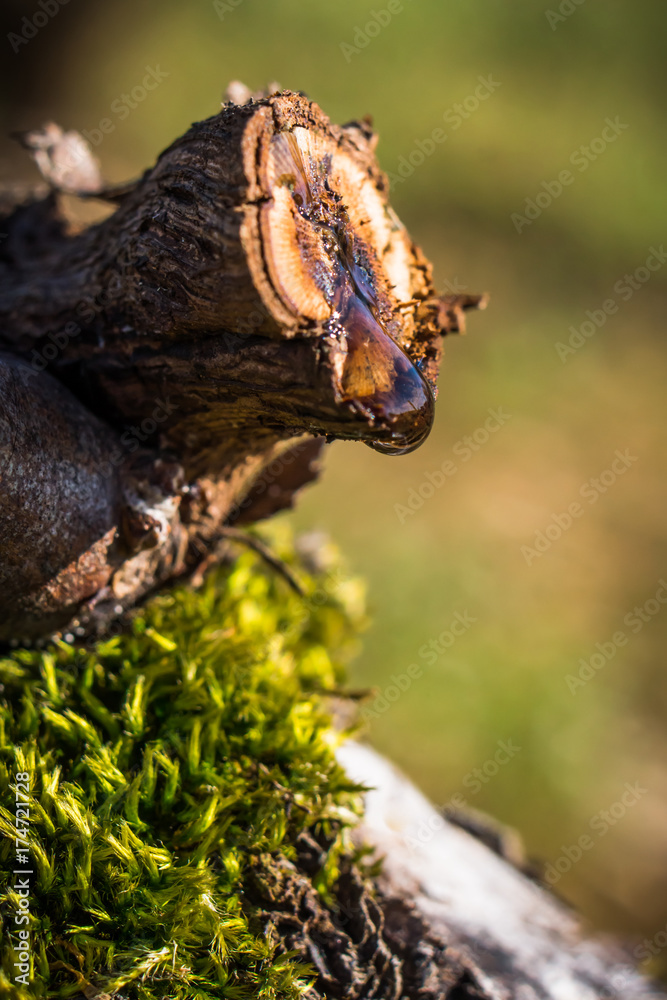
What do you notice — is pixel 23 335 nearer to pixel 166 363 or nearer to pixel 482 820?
pixel 166 363

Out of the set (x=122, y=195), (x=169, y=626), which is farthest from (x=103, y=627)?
(x=122, y=195)

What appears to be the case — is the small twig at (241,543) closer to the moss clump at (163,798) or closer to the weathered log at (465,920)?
the moss clump at (163,798)

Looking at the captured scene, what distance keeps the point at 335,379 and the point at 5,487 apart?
0.78m

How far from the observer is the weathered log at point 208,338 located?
136 cm

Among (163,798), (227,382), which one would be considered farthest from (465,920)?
(227,382)

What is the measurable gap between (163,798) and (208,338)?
113cm

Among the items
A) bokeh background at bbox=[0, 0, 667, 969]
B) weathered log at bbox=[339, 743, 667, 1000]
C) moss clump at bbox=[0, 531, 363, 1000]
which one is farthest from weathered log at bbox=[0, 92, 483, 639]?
bokeh background at bbox=[0, 0, 667, 969]

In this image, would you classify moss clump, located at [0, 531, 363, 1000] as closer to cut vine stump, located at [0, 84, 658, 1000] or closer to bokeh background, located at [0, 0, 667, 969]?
cut vine stump, located at [0, 84, 658, 1000]

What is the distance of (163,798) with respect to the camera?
168 centimetres

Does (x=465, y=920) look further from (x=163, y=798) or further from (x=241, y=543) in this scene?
(x=241, y=543)

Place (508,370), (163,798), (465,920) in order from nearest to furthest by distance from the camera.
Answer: (163,798) < (465,920) < (508,370)

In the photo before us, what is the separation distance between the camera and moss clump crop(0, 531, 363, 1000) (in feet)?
4.79

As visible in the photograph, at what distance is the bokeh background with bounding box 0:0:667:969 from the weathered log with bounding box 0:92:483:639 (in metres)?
3.01

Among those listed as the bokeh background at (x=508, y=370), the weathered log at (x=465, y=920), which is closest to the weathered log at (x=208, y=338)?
the weathered log at (x=465, y=920)
